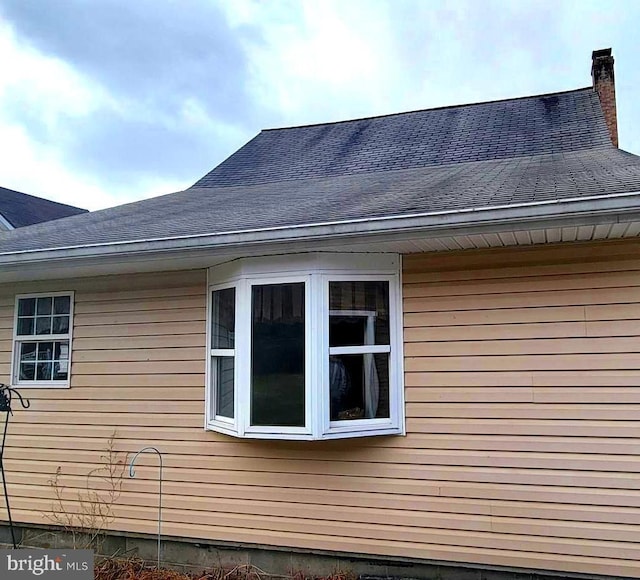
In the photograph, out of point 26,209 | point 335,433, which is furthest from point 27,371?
point 26,209

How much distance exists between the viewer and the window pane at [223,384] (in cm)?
422

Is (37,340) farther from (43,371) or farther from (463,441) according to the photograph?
(463,441)

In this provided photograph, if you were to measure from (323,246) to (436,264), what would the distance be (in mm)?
895

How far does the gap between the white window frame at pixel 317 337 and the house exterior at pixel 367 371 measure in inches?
0.6

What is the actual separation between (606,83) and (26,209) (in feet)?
52.4

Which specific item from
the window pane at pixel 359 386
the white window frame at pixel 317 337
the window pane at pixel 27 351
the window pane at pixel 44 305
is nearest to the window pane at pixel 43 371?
the window pane at pixel 27 351

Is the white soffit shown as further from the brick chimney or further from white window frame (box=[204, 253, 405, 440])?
the brick chimney

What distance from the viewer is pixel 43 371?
505 cm

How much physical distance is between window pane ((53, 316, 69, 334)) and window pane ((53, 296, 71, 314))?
0.19 ft

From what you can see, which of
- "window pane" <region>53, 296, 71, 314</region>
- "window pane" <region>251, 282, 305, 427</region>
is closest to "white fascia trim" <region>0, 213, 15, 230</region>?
"window pane" <region>53, 296, 71, 314</region>

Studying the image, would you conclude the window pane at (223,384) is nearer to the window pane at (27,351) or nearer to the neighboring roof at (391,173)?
the neighboring roof at (391,173)

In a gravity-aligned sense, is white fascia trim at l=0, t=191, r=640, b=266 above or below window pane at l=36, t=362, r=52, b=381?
above

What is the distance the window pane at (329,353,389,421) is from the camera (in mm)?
3844

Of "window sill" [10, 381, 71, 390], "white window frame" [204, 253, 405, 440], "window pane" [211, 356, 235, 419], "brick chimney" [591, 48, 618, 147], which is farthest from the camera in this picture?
"brick chimney" [591, 48, 618, 147]
